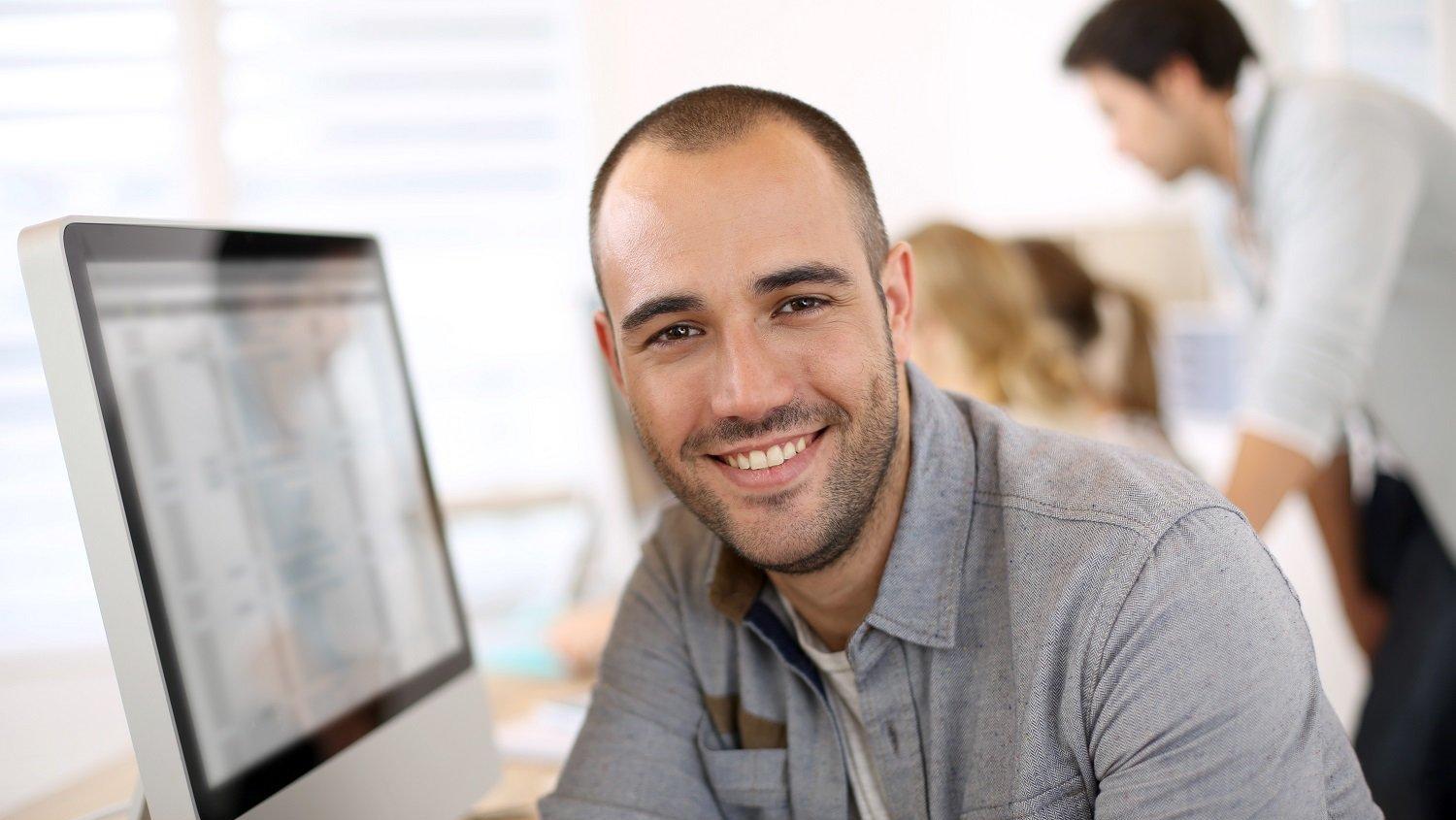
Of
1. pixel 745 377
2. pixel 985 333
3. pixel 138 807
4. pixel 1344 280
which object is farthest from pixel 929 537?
pixel 985 333

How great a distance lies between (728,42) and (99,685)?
3.15m

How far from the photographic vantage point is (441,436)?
12.4ft

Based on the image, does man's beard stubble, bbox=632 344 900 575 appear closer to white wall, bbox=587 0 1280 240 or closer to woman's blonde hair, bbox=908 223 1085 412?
woman's blonde hair, bbox=908 223 1085 412

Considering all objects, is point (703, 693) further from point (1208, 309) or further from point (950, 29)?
point (950, 29)

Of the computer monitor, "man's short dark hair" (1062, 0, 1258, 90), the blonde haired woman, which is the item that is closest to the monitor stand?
the computer monitor

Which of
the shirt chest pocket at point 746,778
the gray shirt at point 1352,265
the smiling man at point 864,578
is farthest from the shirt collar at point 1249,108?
the shirt chest pocket at point 746,778

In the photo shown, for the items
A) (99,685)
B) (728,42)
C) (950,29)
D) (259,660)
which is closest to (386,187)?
(728,42)

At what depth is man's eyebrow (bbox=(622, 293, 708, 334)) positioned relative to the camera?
97cm

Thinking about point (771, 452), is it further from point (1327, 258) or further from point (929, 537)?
point (1327, 258)

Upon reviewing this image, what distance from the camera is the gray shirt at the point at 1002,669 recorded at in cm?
80

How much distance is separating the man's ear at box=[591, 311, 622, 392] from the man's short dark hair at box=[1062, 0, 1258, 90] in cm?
109

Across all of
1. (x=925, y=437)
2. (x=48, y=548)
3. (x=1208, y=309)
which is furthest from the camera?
(x=1208, y=309)

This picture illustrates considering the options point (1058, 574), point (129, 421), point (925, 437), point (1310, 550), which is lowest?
point (1310, 550)

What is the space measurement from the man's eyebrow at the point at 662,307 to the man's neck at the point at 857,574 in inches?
9.2
